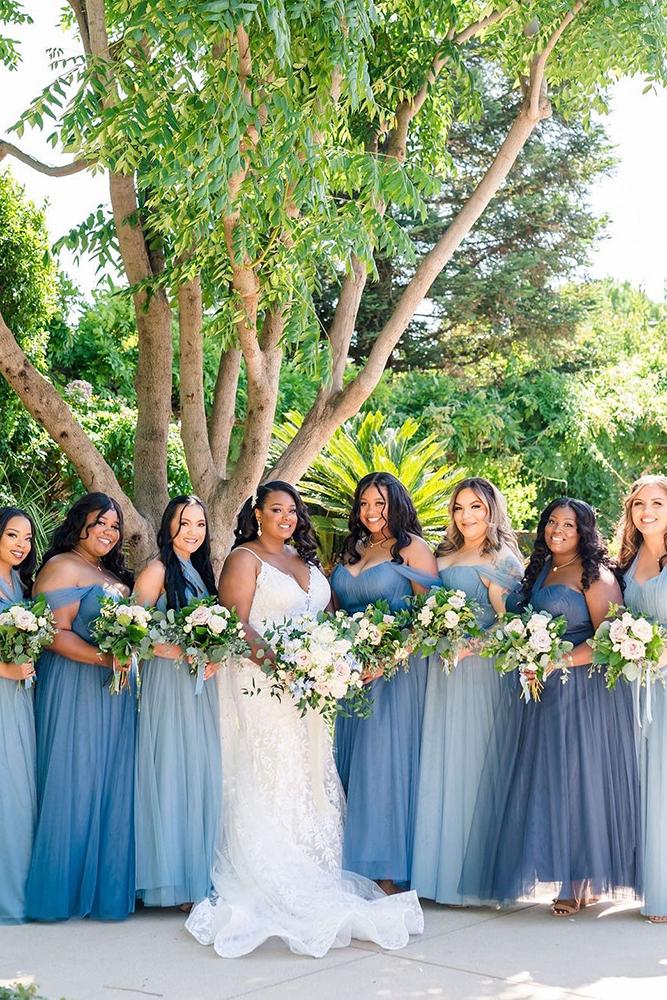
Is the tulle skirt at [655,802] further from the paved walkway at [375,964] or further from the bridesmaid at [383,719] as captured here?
the bridesmaid at [383,719]

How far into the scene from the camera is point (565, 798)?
19.9 ft

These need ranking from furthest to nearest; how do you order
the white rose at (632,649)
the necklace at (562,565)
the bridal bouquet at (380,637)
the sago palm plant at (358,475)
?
the sago palm plant at (358,475) < the necklace at (562,565) < the bridal bouquet at (380,637) < the white rose at (632,649)

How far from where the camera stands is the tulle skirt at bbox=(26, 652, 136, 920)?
5918mm

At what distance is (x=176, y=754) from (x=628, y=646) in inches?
90.6

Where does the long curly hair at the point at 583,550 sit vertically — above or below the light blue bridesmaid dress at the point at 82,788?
above

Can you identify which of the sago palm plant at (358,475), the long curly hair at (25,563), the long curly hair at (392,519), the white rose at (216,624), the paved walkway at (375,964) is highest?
the sago palm plant at (358,475)

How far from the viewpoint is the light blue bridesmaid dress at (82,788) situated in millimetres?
5922

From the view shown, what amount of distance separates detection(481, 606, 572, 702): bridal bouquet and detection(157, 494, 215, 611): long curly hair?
1537 millimetres

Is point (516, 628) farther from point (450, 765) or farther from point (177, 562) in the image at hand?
point (177, 562)

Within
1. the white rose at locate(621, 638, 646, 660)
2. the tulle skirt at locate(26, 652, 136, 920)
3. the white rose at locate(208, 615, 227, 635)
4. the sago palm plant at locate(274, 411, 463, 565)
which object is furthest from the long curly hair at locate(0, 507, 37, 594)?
the sago palm plant at locate(274, 411, 463, 565)

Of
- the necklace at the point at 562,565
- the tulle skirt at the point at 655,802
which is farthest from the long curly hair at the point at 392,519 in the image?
the tulle skirt at the point at 655,802

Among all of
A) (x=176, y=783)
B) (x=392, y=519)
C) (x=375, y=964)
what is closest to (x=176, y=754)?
(x=176, y=783)

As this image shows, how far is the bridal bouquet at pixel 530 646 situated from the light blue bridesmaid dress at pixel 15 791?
2332 millimetres

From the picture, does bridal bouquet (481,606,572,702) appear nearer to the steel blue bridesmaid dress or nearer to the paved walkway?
the steel blue bridesmaid dress
